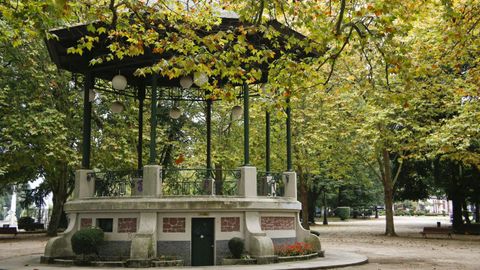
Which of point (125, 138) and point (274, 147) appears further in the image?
point (274, 147)

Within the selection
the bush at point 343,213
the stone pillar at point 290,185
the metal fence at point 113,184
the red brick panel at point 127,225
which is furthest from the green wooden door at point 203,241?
the bush at point 343,213

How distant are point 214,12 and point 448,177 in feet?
82.7

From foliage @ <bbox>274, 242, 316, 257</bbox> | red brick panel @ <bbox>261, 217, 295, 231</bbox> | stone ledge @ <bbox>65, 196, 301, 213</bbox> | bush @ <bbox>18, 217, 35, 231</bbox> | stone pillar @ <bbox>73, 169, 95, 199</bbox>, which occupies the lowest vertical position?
bush @ <bbox>18, 217, 35, 231</bbox>

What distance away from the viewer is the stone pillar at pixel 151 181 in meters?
16.3

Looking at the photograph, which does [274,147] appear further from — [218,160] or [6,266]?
[6,266]

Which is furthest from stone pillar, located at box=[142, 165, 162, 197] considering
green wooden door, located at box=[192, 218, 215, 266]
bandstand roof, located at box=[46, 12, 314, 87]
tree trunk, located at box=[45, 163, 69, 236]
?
tree trunk, located at box=[45, 163, 69, 236]

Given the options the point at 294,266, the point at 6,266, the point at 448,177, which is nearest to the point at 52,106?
the point at 6,266

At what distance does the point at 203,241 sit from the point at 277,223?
293 centimetres

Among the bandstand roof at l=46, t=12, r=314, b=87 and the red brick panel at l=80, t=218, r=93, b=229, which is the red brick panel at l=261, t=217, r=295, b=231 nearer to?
the bandstand roof at l=46, t=12, r=314, b=87

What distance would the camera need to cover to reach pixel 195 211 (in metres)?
16.1

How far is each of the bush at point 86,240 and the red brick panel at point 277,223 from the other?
218 inches

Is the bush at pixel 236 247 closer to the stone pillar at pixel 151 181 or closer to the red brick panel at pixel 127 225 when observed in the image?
the stone pillar at pixel 151 181

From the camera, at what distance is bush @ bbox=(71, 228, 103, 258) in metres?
15.7

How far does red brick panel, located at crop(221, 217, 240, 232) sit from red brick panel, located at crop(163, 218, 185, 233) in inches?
53.7
